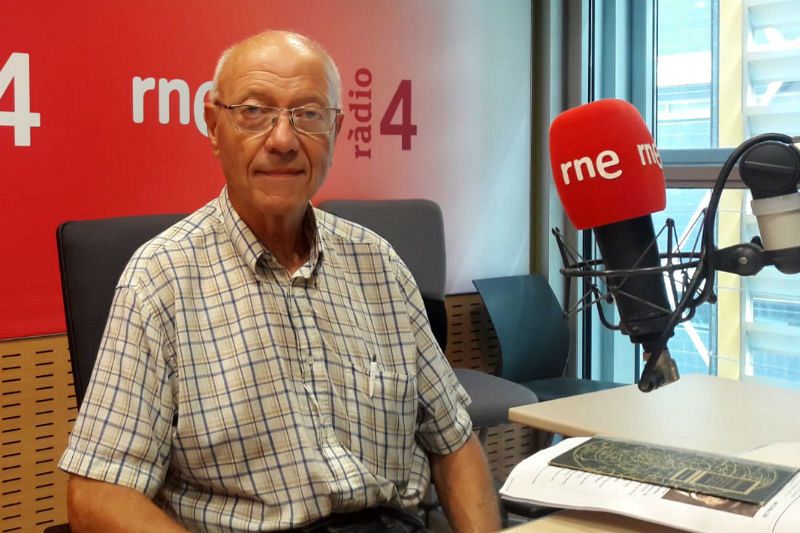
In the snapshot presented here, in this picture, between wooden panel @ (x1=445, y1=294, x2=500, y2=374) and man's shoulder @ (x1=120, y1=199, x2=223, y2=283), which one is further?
wooden panel @ (x1=445, y1=294, x2=500, y2=374)

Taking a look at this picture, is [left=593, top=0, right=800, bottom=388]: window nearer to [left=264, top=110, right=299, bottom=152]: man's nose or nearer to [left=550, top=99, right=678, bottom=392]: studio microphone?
[left=264, top=110, right=299, bottom=152]: man's nose

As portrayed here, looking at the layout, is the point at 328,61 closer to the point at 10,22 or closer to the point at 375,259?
the point at 375,259

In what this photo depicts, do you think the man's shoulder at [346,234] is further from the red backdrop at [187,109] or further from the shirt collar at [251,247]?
the red backdrop at [187,109]

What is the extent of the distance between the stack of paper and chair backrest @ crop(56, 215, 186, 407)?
0.81 metres

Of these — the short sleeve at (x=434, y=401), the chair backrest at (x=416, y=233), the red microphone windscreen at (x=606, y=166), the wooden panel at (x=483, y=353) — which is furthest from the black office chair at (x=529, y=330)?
the red microphone windscreen at (x=606, y=166)

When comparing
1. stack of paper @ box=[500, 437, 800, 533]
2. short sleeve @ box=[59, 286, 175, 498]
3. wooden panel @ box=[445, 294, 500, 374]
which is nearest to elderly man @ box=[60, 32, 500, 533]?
short sleeve @ box=[59, 286, 175, 498]

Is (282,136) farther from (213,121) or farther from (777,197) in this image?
(777,197)

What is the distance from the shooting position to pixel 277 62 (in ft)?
5.49

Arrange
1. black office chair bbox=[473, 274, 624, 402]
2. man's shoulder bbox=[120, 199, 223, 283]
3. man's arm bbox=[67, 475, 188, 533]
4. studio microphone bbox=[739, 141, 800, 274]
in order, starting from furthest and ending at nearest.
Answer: black office chair bbox=[473, 274, 624, 402], man's shoulder bbox=[120, 199, 223, 283], man's arm bbox=[67, 475, 188, 533], studio microphone bbox=[739, 141, 800, 274]

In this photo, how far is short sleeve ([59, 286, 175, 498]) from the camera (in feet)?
4.75

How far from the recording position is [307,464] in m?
1.55

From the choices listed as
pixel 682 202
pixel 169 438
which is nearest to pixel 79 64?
pixel 169 438

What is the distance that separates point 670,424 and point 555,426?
23 cm

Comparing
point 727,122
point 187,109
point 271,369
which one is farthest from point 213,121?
point 727,122
